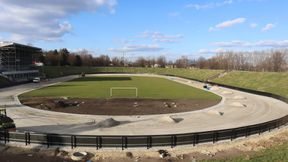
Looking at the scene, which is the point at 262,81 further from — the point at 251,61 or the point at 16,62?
the point at 251,61

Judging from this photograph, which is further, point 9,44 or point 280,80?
point 9,44

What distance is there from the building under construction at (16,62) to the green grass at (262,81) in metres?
64.2

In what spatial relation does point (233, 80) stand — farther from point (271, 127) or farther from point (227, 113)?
point (271, 127)

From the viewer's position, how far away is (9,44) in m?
90.8

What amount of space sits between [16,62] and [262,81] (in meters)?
76.6

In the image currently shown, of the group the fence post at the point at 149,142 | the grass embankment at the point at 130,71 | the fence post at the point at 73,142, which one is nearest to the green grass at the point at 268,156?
the fence post at the point at 149,142

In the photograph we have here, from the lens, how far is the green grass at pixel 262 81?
6550 cm

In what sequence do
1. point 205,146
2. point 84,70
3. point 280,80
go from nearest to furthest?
point 205,146 < point 280,80 < point 84,70

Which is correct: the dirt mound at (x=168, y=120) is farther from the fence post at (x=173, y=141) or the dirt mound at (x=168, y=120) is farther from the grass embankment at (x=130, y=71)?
the grass embankment at (x=130, y=71)

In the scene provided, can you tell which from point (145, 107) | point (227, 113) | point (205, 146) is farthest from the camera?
point (145, 107)

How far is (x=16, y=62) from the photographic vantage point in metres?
99.1

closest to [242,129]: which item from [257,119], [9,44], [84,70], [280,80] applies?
[257,119]

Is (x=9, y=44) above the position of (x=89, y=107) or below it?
above

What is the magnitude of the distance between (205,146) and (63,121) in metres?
15.4
